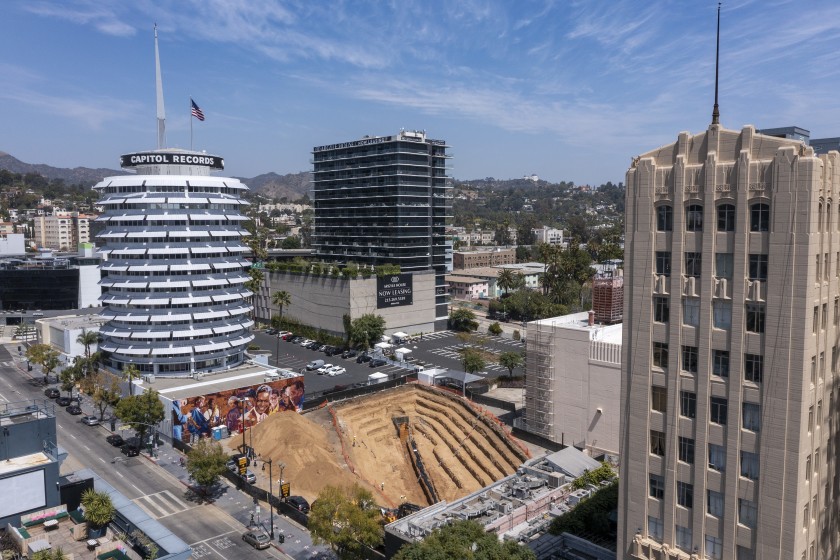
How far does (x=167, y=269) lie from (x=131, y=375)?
1466 cm

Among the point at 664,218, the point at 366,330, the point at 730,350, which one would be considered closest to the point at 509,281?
the point at 366,330

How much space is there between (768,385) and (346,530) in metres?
30.0

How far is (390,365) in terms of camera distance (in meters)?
110

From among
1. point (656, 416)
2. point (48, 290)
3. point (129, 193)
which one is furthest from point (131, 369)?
point (48, 290)

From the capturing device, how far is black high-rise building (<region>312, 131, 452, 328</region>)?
447ft

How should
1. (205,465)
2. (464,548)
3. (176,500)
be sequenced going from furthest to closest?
(176,500) < (205,465) < (464,548)

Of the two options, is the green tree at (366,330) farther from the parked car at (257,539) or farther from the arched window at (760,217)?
the arched window at (760,217)

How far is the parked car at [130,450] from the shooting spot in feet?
233

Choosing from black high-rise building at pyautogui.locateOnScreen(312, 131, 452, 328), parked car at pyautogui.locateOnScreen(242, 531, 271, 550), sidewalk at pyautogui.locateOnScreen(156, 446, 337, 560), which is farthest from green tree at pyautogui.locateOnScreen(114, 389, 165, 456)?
black high-rise building at pyautogui.locateOnScreen(312, 131, 452, 328)

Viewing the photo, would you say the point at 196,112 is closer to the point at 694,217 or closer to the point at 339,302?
the point at 339,302

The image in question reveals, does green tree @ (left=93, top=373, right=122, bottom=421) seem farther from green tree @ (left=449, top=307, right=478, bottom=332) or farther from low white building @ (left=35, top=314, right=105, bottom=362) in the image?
green tree @ (left=449, top=307, right=478, bottom=332)

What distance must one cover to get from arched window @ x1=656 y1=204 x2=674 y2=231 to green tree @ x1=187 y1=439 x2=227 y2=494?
4659cm

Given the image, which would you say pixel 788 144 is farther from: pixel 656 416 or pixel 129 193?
pixel 129 193

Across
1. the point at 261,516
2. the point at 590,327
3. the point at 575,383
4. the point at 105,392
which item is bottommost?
the point at 261,516
